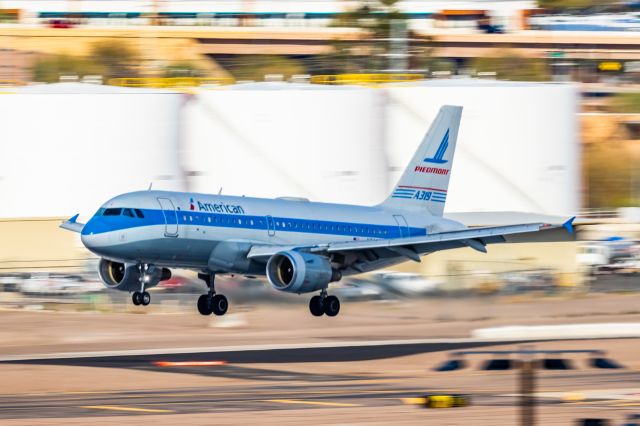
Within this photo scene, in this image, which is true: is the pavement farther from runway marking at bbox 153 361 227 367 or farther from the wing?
the wing

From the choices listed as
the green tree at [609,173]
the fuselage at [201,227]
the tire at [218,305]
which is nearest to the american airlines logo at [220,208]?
the fuselage at [201,227]

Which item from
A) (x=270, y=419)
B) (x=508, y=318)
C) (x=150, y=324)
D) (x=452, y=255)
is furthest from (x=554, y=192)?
(x=270, y=419)

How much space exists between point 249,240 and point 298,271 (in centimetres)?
248

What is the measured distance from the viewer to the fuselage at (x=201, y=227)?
1768 inches

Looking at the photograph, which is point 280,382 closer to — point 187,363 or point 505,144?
point 187,363

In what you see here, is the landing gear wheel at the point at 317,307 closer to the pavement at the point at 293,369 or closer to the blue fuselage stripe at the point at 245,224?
the pavement at the point at 293,369

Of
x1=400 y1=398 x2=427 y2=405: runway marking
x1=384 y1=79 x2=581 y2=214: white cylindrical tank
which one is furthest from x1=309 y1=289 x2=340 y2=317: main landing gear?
x1=384 y1=79 x2=581 y2=214: white cylindrical tank

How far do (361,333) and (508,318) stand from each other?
9.88 metres

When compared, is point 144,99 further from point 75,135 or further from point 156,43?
point 156,43

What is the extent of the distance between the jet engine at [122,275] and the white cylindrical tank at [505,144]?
35452 mm

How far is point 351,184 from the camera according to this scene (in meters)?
78.1

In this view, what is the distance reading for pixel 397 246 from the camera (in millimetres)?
50844

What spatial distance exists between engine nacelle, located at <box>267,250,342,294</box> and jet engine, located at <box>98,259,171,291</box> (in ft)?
15.2

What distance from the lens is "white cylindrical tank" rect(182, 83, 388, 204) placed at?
77.6 m
